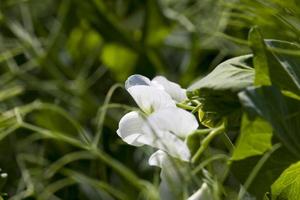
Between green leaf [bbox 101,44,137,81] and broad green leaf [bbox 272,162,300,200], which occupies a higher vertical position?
broad green leaf [bbox 272,162,300,200]

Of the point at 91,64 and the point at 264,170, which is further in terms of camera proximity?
the point at 91,64

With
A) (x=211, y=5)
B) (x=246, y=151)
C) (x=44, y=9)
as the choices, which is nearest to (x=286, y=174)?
(x=246, y=151)

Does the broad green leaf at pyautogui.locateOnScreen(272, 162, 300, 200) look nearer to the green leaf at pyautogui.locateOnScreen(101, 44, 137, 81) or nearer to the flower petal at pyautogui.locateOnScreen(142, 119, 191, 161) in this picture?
the flower petal at pyautogui.locateOnScreen(142, 119, 191, 161)

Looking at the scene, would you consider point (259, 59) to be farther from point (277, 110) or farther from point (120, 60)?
point (120, 60)

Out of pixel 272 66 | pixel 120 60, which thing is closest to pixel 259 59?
pixel 272 66

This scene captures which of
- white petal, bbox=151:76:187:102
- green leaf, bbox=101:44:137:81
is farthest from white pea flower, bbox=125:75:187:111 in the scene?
green leaf, bbox=101:44:137:81

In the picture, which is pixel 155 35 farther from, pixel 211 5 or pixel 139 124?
pixel 139 124
